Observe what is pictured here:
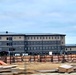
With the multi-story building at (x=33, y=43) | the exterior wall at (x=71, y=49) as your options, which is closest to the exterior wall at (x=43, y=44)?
the multi-story building at (x=33, y=43)

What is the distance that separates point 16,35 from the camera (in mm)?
119250

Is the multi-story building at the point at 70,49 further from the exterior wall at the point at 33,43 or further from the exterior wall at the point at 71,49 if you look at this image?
the exterior wall at the point at 33,43

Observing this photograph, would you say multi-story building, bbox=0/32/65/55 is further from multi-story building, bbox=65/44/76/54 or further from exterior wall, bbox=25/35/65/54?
multi-story building, bbox=65/44/76/54

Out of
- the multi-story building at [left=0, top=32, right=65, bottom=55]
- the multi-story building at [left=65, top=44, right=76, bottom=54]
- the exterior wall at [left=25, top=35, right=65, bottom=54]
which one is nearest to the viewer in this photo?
the multi-story building at [left=0, top=32, right=65, bottom=55]

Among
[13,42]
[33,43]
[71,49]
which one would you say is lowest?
[71,49]

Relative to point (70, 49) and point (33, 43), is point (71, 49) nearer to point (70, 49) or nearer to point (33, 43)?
point (70, 49)

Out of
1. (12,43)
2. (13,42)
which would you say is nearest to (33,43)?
(13,42)

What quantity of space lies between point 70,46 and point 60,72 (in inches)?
3997

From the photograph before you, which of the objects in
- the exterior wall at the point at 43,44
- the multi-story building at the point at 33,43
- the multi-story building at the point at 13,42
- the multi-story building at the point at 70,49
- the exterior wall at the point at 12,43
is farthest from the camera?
the multi-story building at the point at 70,49

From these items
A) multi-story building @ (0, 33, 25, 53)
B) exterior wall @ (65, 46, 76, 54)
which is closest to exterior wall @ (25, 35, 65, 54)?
multi-story building @ (0, 33, 25, 53)

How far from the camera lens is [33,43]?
12100 centimetres

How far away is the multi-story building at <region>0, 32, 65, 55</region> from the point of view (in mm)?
117500

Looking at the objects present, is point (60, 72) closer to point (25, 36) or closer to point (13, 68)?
point (13, 68)

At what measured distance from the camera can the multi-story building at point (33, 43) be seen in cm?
11750
